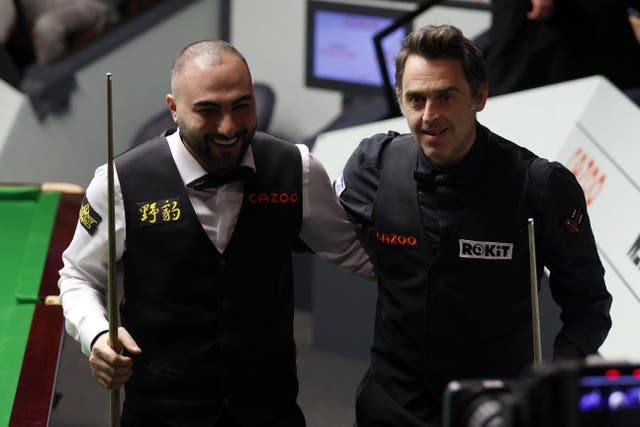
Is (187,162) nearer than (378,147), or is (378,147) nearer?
(187,162)

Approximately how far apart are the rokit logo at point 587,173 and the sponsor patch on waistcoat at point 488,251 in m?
1.47

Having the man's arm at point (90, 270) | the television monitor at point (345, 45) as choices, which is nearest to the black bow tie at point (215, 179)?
the man's arm at point (90, 270)

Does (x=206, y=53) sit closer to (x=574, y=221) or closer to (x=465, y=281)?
(x=465, y=281)

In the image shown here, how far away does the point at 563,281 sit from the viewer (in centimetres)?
276

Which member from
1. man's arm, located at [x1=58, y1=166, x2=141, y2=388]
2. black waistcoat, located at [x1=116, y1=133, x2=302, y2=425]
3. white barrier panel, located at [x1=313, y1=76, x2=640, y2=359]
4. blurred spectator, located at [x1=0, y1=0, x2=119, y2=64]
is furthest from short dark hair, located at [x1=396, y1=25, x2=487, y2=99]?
blurred spectator, located at [x1=0, y1=0, x2=119, y2=64]

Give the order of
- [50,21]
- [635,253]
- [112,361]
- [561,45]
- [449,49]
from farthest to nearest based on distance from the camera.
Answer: [50,21], [561,45], [635,253], [449,49], [112,361]

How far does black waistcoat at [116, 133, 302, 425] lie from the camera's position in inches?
111

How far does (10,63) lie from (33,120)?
0.45 meters

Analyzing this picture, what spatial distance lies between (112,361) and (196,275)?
31 centimetres

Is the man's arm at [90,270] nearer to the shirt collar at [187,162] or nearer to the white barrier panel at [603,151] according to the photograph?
the shirt collar at [187,162]

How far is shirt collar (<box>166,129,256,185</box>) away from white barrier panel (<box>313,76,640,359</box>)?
1.47 metres

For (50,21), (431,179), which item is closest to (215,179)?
(431,179)

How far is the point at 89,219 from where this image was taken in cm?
286

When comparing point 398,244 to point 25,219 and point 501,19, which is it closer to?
point 25,219
